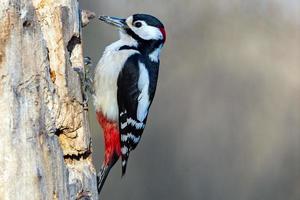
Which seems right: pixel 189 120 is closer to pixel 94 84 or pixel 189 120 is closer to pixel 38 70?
pixel 94 84

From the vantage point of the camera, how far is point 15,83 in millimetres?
3482

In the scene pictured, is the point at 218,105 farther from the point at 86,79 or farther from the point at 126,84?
the point at 86,79

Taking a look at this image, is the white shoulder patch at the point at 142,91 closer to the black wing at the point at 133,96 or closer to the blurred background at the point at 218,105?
the black wing at the point at 133,96

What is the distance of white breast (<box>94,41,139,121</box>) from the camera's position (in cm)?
497

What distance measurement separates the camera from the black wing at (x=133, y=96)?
16.4 feet

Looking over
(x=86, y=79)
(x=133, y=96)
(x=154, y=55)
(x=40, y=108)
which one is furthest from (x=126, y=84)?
(x=40, y=108)

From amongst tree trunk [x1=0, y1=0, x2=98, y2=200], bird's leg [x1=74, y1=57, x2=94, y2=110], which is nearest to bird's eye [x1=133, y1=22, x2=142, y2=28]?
bird's leg [x1=74, y1=57, x2=94, y2=110]

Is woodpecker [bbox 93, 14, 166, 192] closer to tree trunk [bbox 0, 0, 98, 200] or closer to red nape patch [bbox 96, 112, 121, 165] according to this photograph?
red nape patch [bbox 96, 112, 121, 165]

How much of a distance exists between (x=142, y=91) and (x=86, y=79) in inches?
16.9

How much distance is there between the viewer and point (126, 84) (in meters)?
5.04

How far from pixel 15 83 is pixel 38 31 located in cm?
22

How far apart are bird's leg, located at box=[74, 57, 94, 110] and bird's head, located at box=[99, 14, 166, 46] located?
0.36 m


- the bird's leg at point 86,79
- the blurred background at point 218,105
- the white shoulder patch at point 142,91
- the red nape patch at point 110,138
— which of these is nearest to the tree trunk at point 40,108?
the bird's leg at point 86,79

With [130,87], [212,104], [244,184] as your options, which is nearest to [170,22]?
[212,104]
